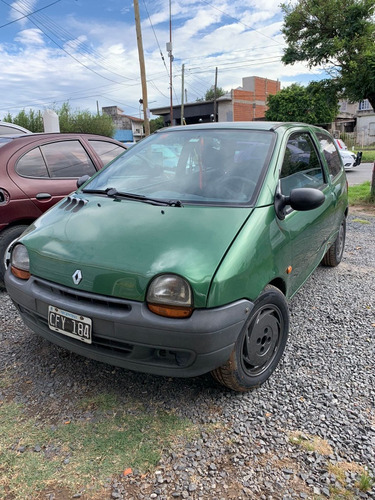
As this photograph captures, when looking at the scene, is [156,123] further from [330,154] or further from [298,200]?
[298,200]

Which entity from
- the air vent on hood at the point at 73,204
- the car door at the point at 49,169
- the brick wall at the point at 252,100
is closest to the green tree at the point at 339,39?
the car door at the point at 49,169

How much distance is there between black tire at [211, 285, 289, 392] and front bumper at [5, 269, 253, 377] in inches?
6.1

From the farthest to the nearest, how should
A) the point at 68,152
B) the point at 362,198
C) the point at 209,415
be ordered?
the point at 362,198 < the point at 68,152 < the point at 209,415

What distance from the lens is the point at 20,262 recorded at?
2.45 meters

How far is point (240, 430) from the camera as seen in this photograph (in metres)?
2.09

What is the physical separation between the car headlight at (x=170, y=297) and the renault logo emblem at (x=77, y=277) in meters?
0.42

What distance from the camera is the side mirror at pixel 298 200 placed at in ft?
8.18

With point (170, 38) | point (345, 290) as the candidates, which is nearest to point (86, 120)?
point (170, 38)

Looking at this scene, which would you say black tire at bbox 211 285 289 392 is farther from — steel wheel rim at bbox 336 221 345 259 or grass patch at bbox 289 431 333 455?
steel wheel rim at bbox 336 221 345 259

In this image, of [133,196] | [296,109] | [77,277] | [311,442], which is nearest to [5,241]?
[133,196]

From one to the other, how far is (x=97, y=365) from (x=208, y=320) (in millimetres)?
1150

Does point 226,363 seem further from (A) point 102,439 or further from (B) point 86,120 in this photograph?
(B) point 86,120

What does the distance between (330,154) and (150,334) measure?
10.4 feet

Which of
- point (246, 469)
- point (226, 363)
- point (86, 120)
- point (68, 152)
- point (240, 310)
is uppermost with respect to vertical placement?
point (86, 120)
